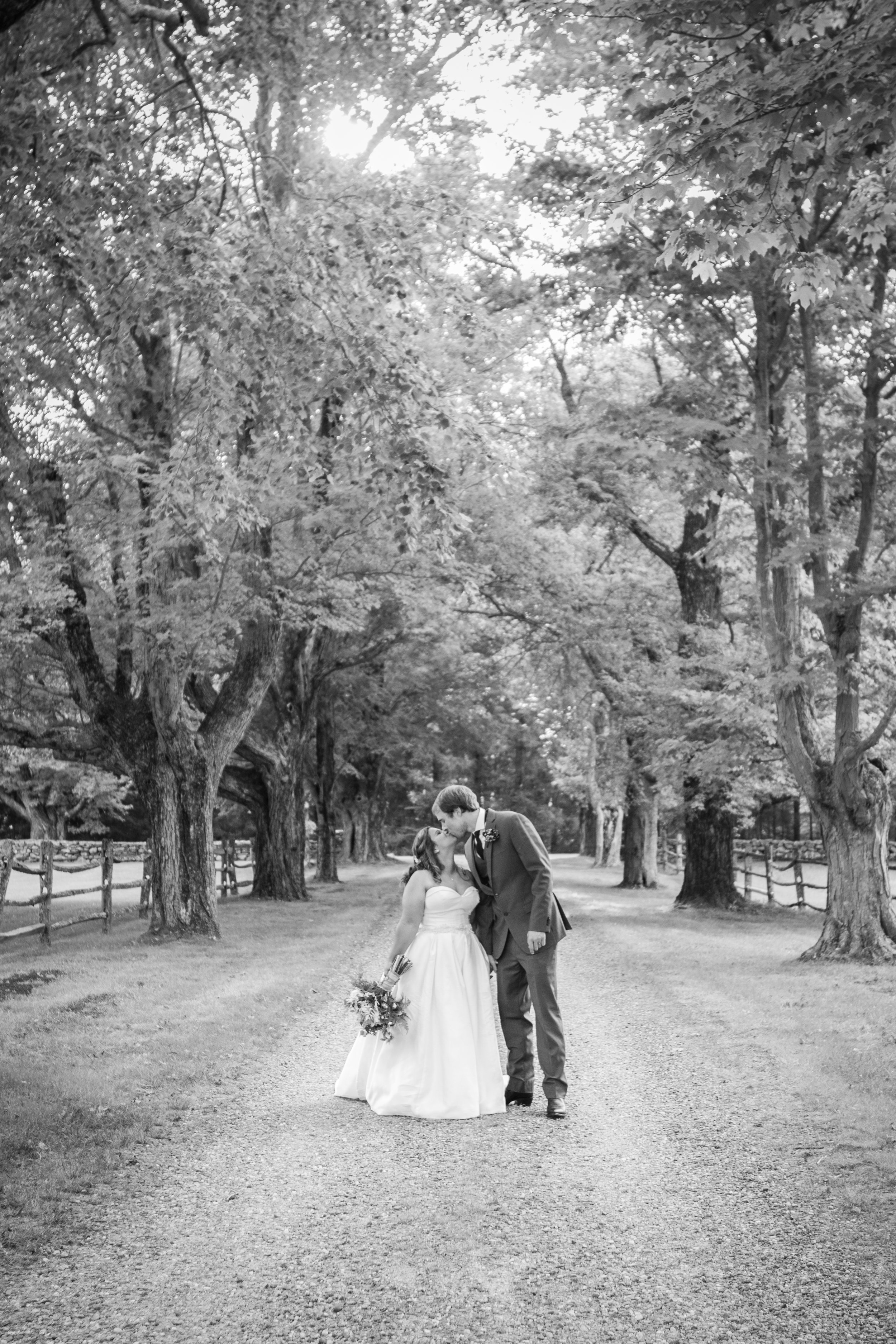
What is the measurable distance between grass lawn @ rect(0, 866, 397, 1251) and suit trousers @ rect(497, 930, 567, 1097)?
1.89 m

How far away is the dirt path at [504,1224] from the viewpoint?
160 inches

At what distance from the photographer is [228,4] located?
9.10 m

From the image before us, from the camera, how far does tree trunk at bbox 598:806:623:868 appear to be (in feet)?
163

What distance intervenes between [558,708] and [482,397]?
57.6 ft

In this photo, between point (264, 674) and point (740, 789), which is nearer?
point (264, 674)

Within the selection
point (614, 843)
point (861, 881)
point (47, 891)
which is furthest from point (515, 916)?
point (614, 843)

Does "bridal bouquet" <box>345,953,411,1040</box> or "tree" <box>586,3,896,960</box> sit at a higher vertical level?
"tree" <box>586,3,896,960</box>

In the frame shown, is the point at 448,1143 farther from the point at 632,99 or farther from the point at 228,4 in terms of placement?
the point at 228,4

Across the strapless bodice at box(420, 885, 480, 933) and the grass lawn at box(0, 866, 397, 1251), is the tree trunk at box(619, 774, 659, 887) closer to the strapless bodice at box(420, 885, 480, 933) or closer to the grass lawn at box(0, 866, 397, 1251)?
the grass lawn at box(0, 866, 397, 1251)

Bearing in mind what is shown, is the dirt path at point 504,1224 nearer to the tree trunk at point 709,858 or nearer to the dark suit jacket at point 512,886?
the dark suit jacket at point 512,886

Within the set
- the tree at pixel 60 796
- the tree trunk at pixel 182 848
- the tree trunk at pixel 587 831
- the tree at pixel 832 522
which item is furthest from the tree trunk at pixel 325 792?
the tree trunk at pixel 587 831

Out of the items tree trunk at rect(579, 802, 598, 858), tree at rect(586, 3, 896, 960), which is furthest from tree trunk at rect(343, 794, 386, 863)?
tree at rect(586, 3, 896, 960)

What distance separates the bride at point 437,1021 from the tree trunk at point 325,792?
26.1 meters

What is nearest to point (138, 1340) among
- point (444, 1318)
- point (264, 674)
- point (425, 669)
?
point (444, 1318)
